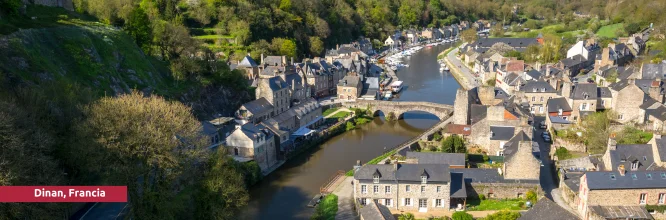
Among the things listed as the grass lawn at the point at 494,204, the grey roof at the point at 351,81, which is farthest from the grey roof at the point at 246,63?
the grass lawn at the point at 494,204

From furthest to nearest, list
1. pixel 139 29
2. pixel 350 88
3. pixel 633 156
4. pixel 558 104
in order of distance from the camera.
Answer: pixel 350 88
pixel 139 29
pixel 558 104
pixel 633 156

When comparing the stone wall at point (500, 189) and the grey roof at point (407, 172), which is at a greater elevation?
the grey roof at point (407, 172)

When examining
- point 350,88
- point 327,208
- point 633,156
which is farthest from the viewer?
point 350,88

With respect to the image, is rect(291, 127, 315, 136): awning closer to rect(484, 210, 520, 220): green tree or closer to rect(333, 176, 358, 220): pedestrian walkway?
rect(333, 176, 358, 220): pedestrian walkway

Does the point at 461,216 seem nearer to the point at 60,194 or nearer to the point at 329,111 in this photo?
the point at 60,194

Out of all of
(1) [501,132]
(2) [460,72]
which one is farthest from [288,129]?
(2) [460,72]

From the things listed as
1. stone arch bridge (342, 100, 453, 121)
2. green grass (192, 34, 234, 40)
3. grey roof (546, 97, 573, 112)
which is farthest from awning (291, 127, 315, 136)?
green grass (192, 34, 234, 40)

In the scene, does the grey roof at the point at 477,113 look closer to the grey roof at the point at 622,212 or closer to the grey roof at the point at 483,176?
the grey roof at the point at 483,176
